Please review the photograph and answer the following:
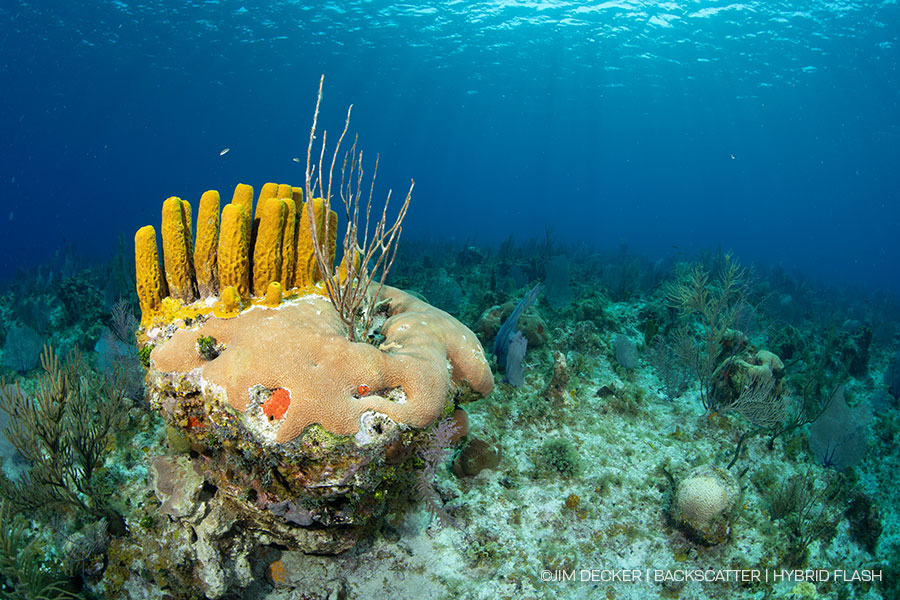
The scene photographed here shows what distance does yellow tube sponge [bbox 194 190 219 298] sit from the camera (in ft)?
11.3

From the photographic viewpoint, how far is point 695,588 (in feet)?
12.2

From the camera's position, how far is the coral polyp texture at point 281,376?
2541mm

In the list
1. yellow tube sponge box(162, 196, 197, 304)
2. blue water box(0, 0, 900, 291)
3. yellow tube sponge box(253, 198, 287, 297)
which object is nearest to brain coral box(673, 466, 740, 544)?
yellow tube sponge box(253, 198, 287, 297)

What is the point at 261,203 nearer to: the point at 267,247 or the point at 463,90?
the point at 267,247

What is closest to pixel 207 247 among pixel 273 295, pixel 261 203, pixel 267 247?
pixel 267 247

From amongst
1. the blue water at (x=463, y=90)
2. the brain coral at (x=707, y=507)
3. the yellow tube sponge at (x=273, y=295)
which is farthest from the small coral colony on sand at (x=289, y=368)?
the blue water at (x=463, y=90)

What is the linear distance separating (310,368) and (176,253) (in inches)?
71.2

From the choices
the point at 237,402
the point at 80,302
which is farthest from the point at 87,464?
the point at 80,302

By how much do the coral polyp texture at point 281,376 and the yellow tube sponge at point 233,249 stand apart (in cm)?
1

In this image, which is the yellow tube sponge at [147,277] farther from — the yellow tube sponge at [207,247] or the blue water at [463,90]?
the blue water at [463,90]

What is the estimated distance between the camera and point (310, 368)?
105 inches

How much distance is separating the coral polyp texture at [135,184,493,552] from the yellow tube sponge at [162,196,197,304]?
10mm

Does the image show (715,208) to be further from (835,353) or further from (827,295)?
(835,353)

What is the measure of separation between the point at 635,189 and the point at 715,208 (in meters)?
30.9
